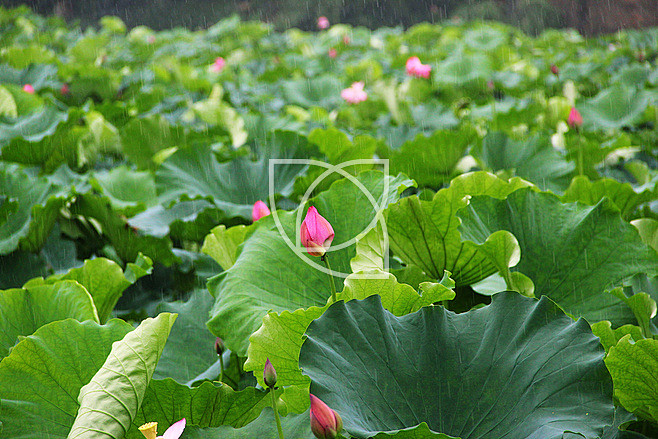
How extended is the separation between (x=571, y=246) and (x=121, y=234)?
2.97 feet

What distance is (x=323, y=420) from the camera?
1.61 feet

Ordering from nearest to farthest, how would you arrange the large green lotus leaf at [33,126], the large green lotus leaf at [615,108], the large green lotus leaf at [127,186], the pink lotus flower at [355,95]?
1. the large green lotus leaf at [127,186]
2. the large green lotus leaf at [33,126]
3. the large green lotus leaf at [615,108]
4. the pink lotus flower at [355,95]

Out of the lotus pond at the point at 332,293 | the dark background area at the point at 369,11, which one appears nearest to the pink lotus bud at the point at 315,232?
the lotus pond at the point at 332,293

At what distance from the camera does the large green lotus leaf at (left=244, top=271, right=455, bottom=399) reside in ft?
2.10

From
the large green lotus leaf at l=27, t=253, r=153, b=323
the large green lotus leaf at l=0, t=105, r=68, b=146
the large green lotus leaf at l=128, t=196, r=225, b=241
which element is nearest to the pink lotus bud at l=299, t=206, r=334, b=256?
the large green lotus leaf at l=27, t=253, r=153, b=323

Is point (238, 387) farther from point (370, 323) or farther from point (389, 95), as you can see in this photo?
point (389, 95)

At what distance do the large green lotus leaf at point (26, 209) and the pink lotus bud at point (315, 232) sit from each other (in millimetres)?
672

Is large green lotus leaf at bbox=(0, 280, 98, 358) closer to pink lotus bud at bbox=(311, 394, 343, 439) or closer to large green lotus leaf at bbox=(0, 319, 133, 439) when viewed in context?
large green lotus leaf at bbox=(0, 319, 133, 439)

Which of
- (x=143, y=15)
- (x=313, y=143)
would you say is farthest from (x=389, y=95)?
(x=143, y=15)

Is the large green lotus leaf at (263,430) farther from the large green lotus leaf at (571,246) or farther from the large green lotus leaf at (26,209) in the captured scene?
the large green lotus leaf at (26,209)

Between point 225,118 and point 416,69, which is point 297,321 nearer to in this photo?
point 225,118

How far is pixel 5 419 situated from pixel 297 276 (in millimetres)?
390

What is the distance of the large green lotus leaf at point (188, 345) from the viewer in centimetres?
87

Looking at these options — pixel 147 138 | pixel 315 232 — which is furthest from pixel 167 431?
pixel 147 138
